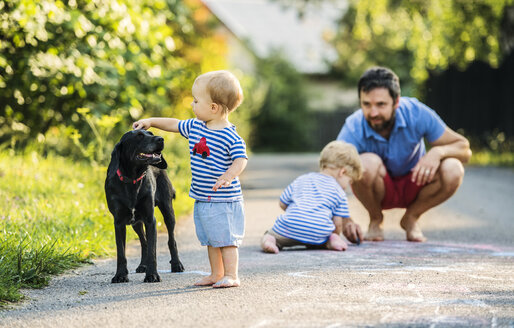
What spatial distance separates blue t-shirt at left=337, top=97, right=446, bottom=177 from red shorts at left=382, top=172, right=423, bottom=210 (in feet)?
0.29

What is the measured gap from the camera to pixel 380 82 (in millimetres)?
6527

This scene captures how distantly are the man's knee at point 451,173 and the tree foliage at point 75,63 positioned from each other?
Answer: 3878 millimetres

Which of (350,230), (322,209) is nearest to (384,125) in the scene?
(350,230)

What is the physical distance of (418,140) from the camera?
6887 millimetres

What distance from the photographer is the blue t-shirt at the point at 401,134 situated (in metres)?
6.78

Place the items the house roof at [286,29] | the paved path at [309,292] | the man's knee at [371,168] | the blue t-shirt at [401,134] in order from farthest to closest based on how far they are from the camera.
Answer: the house roof at [286,29], the blue t-shirt at [401,134], the man's knee at [371,168], the paved path at [309,292]

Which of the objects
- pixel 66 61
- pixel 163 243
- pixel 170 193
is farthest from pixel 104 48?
pixel 170 193

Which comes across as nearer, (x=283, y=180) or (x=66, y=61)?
(x=66, y=61)

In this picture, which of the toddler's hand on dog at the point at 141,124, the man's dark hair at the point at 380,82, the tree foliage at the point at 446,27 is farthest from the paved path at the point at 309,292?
the tree foliage at the point at 446,27

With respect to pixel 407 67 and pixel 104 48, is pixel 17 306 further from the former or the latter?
pixel 407 67

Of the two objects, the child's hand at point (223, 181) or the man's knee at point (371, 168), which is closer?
the child's hand at point (223, 181)

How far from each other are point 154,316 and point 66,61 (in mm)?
6267

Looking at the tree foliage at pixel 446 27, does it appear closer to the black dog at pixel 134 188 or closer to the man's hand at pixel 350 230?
the man's hand at pixel 350 230

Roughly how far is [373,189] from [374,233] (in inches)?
15.6
